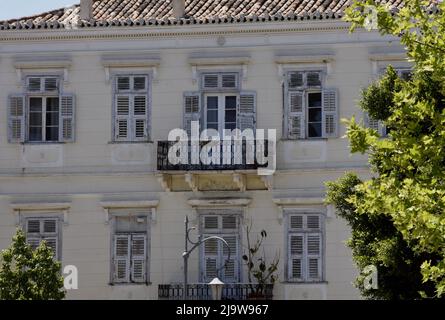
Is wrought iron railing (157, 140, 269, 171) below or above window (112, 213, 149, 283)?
above

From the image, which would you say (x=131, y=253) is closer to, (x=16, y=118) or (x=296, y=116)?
(x=16, y=118)

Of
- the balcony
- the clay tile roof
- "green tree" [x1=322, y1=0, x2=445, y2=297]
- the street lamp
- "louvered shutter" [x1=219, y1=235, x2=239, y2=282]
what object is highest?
the clay tile roof

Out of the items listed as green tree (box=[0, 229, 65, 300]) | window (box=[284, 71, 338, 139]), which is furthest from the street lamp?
window (box=[284, 71, 338, 139])

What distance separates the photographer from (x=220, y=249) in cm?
3522

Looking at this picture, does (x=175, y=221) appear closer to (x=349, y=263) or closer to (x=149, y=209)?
(x=149, y=209)

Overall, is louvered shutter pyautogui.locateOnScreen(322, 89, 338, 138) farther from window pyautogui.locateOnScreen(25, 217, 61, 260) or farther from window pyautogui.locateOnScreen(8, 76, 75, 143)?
window pyautogui.locateOnScreen(25, 217, 61, 260)

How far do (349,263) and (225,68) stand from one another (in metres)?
5.40

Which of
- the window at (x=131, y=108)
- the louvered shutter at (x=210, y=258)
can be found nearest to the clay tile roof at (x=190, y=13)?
the window at (x=131, y=108)

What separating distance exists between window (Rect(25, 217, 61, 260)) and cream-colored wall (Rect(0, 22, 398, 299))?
0.23 metres

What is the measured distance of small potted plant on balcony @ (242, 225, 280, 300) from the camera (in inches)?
1353

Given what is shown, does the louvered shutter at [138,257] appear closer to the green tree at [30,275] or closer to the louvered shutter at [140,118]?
the louvered shutter at [140,118]

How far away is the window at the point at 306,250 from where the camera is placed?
34.8 meters

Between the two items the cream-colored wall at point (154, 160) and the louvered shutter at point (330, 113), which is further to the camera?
the louvered shutter at point (330, 113)

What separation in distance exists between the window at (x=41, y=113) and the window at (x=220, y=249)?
3974 mm
